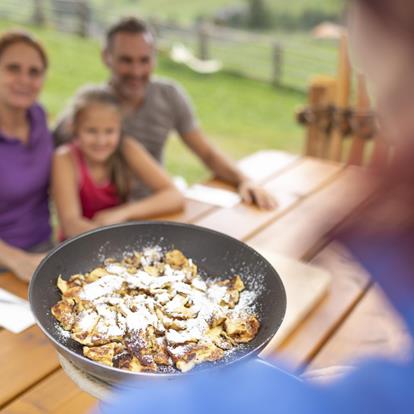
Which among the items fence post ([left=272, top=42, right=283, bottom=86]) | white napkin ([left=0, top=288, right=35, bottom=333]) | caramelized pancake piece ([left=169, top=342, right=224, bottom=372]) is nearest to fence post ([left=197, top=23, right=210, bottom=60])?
fence post ([left=272, top=42, right=283, bottom=86])

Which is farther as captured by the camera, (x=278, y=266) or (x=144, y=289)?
(x=278, y=266)

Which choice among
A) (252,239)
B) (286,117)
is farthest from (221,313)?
(286,117)

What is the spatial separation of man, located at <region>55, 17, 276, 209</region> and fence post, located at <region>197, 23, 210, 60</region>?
6.46 m

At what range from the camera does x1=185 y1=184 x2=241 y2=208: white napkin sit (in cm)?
213

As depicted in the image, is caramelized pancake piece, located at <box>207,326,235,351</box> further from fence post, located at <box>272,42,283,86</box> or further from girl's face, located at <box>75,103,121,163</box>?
fence post, located at <box>272,42,283,86</box>

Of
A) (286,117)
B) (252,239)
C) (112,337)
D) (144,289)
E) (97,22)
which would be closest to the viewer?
(112,337)

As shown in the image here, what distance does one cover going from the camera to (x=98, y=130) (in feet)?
6.68

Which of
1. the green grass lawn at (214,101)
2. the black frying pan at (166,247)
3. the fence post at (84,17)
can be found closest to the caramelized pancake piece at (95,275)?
the black frying pan at (166,247)

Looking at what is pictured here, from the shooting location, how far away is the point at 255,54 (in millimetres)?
8656

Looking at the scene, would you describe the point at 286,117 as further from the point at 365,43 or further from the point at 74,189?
the point at 365,43

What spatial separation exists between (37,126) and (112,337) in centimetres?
137

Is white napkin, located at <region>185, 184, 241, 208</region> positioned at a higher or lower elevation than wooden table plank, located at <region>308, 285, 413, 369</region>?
lower

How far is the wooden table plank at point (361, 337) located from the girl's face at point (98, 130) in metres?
1.13

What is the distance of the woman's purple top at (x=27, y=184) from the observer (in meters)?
1.97
